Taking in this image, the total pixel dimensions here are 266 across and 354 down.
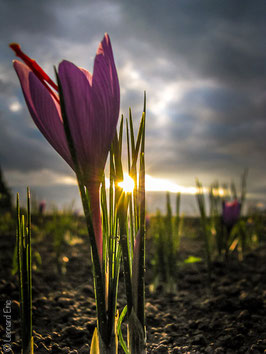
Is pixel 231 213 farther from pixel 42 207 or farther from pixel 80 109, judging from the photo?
pixel 42 207

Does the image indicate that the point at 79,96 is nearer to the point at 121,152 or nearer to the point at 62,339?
the point at 121,152

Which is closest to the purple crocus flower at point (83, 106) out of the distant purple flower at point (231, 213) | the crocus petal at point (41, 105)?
the crocus petal at point (41, 105)

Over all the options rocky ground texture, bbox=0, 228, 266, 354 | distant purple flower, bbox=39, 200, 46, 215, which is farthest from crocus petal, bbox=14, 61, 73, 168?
distant purple flower, bbox=39, 200, 46, 215

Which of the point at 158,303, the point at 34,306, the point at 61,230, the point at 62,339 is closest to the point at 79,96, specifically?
the point at 62,339

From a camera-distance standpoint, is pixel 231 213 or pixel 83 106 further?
pixel 231 213

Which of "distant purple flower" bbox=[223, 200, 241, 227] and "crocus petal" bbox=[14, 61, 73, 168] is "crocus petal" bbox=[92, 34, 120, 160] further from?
"distant purple flower" bbox=[223, 200, 241, 227]

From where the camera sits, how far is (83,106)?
1.70ft

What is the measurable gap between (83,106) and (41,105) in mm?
85

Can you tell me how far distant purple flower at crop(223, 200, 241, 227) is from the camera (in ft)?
6.41

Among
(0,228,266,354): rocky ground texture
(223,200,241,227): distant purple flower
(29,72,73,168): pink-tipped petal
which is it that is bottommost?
(0,228,266,354): rocky ground texture

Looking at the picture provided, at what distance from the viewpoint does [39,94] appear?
0.54 meters

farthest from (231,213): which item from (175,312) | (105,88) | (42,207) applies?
(42,207)

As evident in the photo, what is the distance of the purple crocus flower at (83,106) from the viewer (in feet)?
1.68

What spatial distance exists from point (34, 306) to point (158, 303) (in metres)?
0.57
